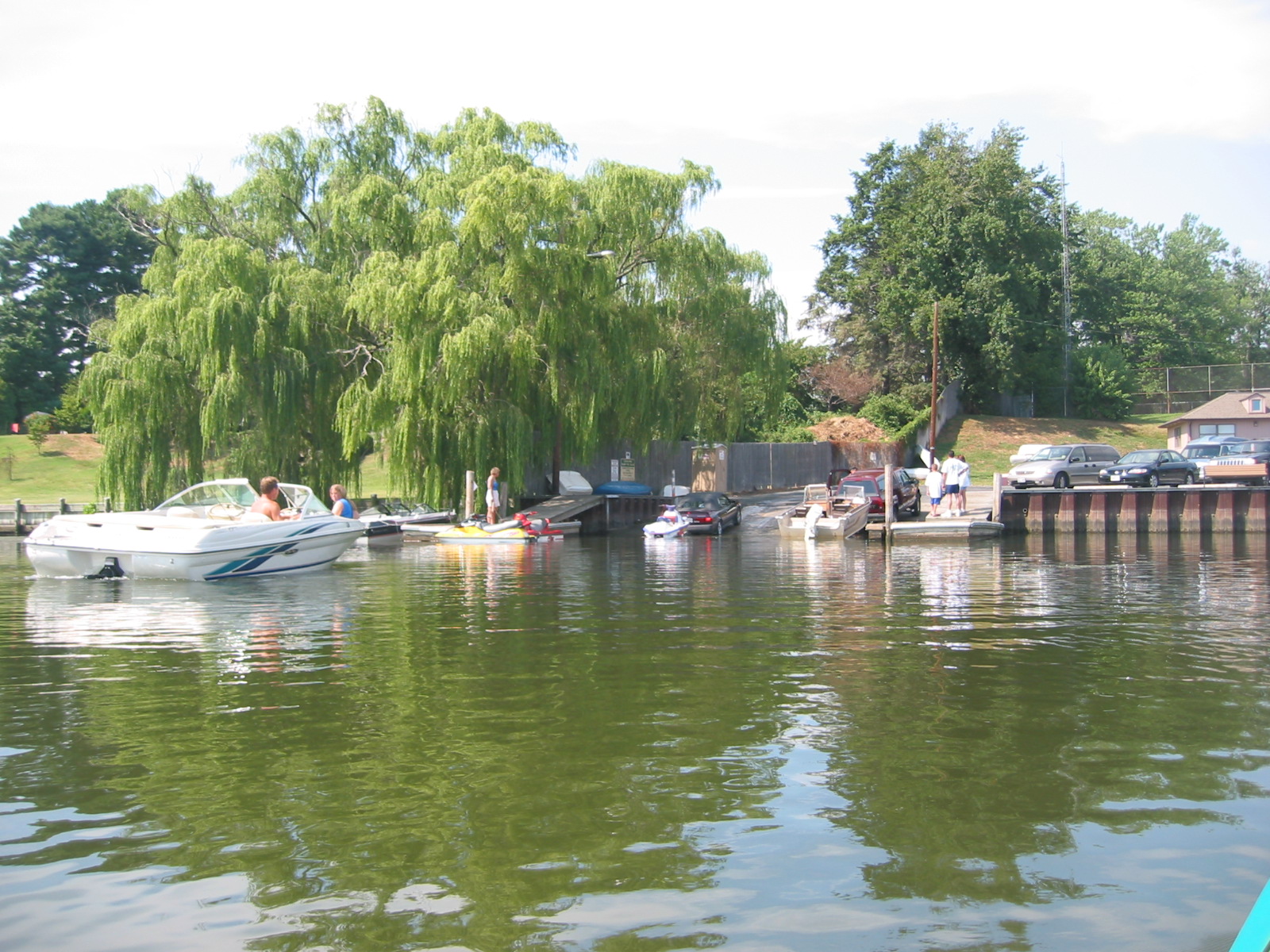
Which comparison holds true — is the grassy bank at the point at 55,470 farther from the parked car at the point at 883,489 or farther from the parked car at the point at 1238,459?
the parked car at the point at 1238,459

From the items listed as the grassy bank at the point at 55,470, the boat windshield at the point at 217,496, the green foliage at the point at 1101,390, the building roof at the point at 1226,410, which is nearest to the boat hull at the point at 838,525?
the boat windshield at the point at 217,496

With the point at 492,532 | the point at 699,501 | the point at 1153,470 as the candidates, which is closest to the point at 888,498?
the point at 699,501

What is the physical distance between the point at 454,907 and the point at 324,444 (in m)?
32.0

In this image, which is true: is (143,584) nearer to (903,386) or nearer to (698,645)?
(698,645)

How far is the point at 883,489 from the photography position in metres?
36.1

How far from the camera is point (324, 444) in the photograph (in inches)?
1417

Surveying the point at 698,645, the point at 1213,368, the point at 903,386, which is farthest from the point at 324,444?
the point at 1213,368

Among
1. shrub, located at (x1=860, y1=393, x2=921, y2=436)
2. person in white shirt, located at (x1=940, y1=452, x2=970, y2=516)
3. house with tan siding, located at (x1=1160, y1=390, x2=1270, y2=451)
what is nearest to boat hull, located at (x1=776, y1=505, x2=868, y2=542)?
Answer: person in white shirt, located at (x1=940, y1=452, x2=970, y2=516)

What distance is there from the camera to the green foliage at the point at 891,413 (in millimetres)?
62969

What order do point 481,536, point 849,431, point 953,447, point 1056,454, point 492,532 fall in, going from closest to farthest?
point 481,536 < point 492,532 < point 1056,454 < point 849,431 < point 953,447

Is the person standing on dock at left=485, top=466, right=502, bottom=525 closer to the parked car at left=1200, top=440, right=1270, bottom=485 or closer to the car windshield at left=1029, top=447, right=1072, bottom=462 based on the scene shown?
the car windshield at left=1029, top=447, right=1072, bottom=462

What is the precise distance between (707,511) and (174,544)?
1916 centimetres

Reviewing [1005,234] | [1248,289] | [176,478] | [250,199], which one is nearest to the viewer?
[176,478]

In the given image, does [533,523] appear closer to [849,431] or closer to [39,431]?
[849,431]
